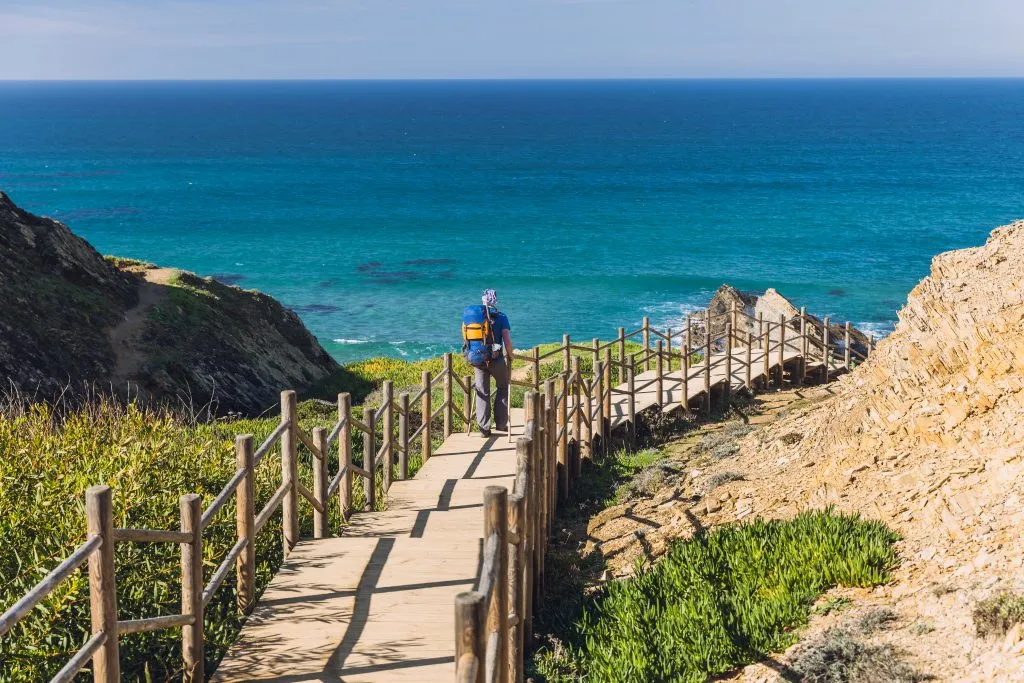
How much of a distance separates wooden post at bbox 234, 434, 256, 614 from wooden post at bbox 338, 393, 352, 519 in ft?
6.07

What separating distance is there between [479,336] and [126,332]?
44.4ft

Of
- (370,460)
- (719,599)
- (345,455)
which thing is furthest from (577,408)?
(719,599)

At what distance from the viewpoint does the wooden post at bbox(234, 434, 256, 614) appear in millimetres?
7270

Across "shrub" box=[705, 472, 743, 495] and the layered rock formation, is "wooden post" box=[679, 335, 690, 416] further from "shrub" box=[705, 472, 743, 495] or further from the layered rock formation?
"shrub" box=[705, 472, 743, 495]

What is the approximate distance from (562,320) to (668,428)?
31.0 meters

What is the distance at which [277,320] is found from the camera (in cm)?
2845

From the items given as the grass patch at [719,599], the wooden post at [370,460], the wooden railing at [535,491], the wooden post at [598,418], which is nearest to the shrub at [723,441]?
the wooden railing at [535,491]

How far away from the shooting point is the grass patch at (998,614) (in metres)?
6.65

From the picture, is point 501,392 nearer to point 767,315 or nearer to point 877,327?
point 767,315

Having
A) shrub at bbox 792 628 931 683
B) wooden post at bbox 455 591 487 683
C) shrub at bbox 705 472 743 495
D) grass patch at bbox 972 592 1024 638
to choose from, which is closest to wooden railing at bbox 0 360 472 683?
wooden post at bbox 455 591 487 683

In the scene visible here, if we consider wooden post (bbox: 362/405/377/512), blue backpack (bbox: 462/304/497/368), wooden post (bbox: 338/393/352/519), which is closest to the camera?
wooden post (bbox: 338/393/352/519)

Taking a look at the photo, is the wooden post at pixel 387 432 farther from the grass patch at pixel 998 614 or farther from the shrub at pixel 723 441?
the grass patch at pixel 998 614

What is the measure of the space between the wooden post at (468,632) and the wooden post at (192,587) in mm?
2480

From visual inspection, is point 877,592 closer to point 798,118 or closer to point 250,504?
point 250,504
